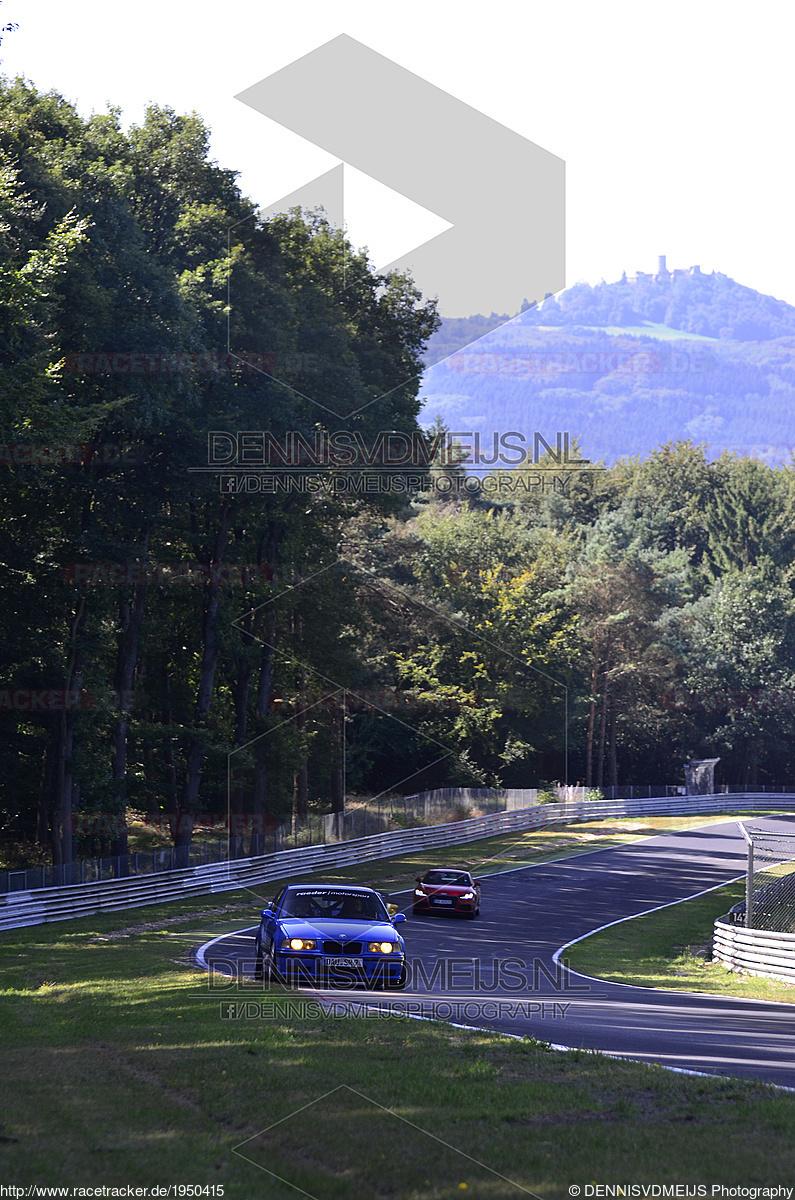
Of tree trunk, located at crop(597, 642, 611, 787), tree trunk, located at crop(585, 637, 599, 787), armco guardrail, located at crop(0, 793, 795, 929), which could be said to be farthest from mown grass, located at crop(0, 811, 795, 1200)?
tree trunk, located at crop(597, 642, 611, 787)

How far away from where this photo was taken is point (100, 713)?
1364 inches

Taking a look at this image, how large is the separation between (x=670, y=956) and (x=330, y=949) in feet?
43.0

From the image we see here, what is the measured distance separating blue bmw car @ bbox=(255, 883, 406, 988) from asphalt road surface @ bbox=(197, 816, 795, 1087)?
26cm

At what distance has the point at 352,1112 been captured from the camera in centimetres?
739

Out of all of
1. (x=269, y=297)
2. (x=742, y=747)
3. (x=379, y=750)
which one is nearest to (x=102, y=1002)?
(x=269, y=297)

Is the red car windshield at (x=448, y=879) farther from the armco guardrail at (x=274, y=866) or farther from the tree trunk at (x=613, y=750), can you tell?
the tree trunk at (x=613, y=750)

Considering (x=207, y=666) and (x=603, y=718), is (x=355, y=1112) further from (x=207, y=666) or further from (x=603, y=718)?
(x=603, y=718)

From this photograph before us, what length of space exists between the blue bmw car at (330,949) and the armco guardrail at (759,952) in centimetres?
945

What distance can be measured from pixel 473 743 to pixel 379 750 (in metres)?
6.60

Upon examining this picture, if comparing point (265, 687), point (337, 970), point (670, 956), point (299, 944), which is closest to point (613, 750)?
point (265, 687)

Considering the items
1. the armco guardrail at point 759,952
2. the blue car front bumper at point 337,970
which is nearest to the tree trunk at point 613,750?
the armco guardrail at point 759,952

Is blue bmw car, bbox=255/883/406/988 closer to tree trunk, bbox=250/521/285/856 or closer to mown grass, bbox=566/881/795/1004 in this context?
mown grass, bbox=566/881/795/1004

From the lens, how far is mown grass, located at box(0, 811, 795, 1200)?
617cm

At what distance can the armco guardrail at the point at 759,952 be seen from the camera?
2067 cm
